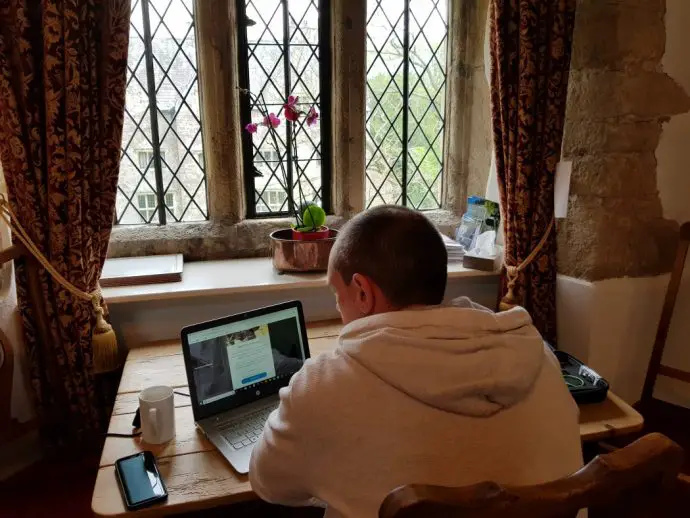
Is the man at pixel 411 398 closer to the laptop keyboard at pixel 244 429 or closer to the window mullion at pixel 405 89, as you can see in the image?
the laptop keyboard at pixel 244 429

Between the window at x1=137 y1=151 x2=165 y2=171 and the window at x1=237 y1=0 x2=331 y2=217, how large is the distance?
12.9 inches

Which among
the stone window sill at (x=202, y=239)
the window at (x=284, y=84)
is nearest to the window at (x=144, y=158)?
the stone window sill at (x=202, y=239)

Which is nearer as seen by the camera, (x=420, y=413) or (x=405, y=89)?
(x=420, y=413)

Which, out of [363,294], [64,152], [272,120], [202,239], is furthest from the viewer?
[202,239]

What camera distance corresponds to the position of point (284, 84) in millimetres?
2193

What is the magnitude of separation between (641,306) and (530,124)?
752mm

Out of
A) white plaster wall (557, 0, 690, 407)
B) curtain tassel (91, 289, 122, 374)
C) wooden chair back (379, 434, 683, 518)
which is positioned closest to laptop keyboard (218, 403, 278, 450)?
curtain tassel (91, 289, 122, 374)

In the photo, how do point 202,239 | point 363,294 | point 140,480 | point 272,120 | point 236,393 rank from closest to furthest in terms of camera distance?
point 363,294 → point 140,480 → point 236,393 → point 272,120 → point 202,239

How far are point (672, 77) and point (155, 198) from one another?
5.89 ft

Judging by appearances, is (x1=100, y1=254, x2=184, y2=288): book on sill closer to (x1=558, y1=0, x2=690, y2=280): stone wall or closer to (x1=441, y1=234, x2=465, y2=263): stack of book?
(x1=441, y1=234, x2=465, y2=263): stack of book

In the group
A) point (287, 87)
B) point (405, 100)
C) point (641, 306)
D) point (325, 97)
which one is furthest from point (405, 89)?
point (641, 306)

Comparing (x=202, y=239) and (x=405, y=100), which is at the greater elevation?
(x=405, y=100)

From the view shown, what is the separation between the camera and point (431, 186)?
2.48 meters

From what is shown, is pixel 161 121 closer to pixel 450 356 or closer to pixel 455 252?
pixel 455 252
